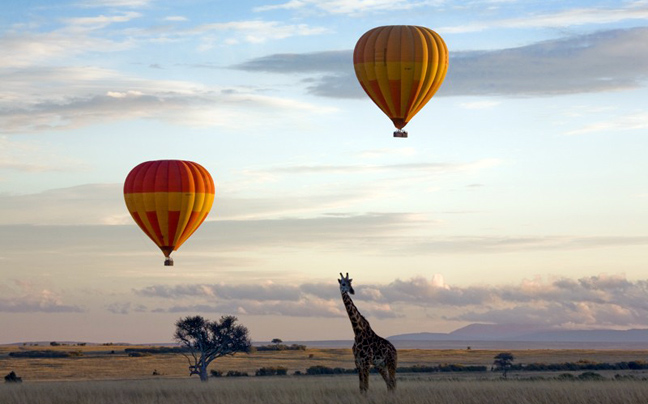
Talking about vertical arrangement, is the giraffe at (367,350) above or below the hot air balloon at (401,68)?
below

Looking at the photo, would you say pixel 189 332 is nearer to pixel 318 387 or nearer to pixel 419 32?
pixel 419 32

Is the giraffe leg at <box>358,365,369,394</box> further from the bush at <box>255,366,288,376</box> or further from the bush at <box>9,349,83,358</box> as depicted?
the bush at <box>9,349,83,358</box>

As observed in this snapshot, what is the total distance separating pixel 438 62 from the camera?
168 feet

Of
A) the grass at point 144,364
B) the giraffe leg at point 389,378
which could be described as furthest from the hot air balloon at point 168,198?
the grass at point 144,364

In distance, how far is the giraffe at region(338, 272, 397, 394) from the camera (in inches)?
1316

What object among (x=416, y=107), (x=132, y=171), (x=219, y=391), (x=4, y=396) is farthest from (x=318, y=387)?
(x=132, y=171)

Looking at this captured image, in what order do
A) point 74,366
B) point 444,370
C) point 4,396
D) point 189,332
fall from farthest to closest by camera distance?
point 74,366 < point 444,370 < point 189,332 < point 4,396

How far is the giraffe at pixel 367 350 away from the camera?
110 feet

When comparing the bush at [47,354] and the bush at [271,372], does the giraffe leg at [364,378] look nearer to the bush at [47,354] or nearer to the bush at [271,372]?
the bush at [271,372]

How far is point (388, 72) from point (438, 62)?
279cm

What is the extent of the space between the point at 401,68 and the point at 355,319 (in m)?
19.7

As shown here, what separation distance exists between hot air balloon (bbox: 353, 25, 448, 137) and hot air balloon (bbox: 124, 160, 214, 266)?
37.2 feet

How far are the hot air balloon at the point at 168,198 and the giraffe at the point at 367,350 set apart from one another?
22.3 metres

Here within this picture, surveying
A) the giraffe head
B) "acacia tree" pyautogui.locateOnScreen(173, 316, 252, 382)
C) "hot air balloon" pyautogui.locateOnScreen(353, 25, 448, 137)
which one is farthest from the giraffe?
"acacia tree" pyautogui.locateOnScreen(173, 316, 252, 382)
